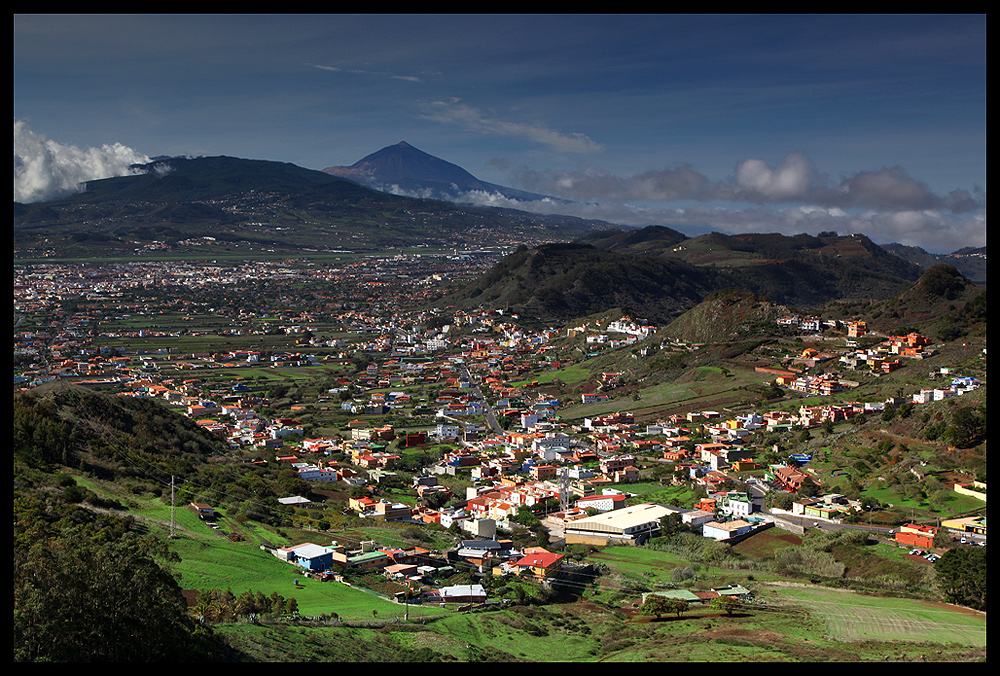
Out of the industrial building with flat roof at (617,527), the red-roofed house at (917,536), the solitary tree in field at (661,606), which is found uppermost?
the solitary tree in field at (661,606)

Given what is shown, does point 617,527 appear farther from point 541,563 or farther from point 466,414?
point 466,414

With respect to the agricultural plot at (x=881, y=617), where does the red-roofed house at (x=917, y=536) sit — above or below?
below

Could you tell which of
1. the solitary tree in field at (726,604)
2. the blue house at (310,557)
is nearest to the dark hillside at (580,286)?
the blue house at (310,557)

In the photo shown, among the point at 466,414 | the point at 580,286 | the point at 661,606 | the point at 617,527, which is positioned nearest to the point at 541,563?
the point at 661,606

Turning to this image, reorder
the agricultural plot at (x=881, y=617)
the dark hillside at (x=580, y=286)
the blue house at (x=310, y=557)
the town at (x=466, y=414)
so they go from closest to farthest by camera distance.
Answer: the agricultural plot at (x=881, y=617) < the blue house at (x=310, y=557) < the town at (x=466, y=414) < the dark hillside at (x=580, y=286)

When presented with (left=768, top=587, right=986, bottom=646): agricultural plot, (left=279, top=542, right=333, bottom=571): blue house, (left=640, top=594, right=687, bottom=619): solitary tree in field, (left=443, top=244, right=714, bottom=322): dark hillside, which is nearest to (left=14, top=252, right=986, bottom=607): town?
(left=279, top=542, right=333, bottom=571): blue house

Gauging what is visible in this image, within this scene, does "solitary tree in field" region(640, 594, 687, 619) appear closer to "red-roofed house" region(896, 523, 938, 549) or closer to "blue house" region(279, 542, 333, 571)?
"blue house" region(279, 542, 333, 571)

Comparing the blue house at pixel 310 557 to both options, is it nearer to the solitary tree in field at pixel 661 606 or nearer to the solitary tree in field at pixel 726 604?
the solitary tree in field at pixel 661 606

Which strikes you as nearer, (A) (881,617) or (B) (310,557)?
(A) (881,617)

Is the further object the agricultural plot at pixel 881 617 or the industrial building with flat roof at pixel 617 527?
the industrial building with flat roof at pixel 617 527

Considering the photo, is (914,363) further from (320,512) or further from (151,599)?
(151,599)
